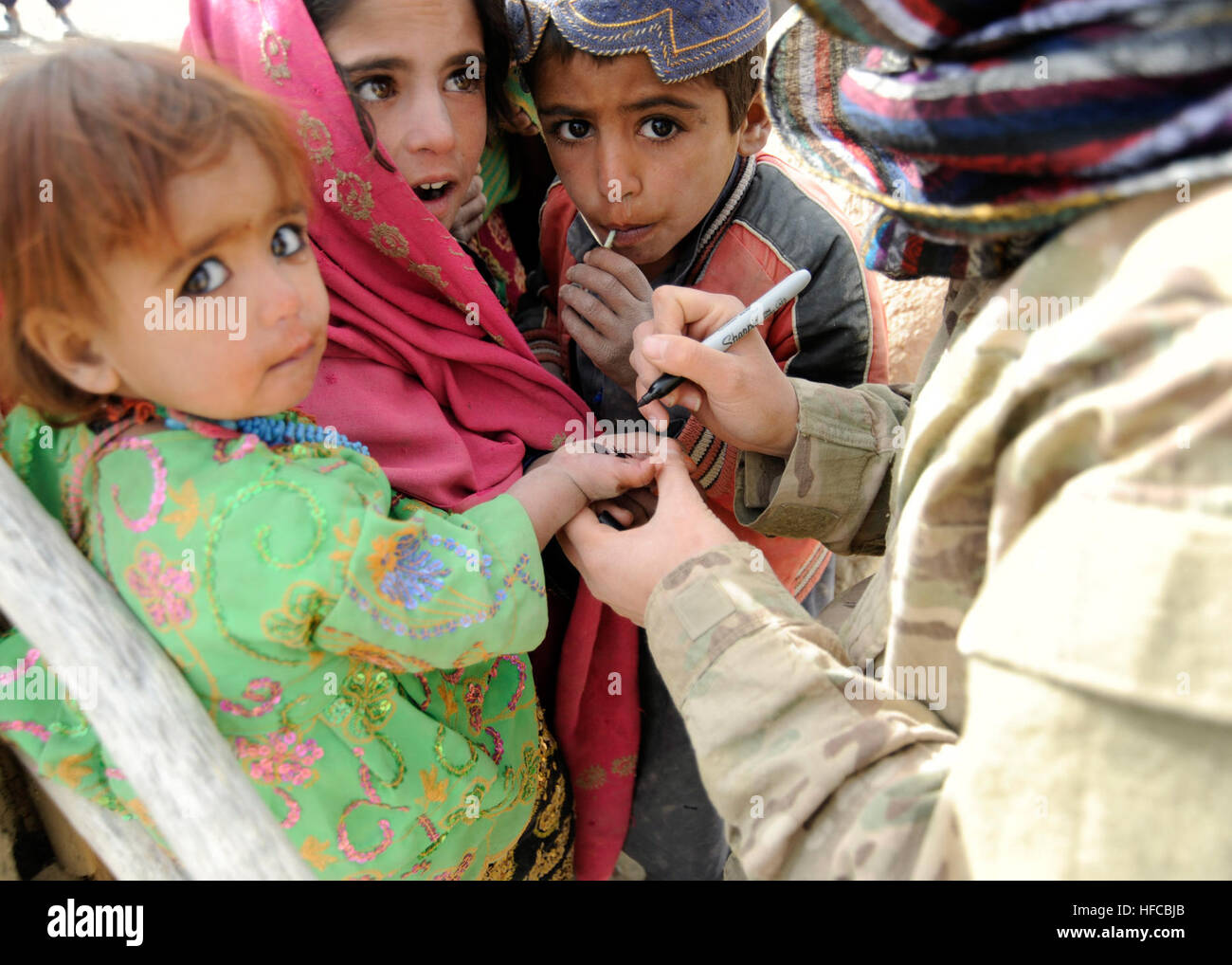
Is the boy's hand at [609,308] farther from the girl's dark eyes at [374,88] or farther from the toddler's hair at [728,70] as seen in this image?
the girl's dark eyes at [374,88]

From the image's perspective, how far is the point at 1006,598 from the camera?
77cm

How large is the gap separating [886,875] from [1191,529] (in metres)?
0.46

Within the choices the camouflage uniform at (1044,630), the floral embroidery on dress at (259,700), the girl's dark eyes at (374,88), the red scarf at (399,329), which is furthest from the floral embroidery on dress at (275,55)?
the camouflage uniform at (1044,630)

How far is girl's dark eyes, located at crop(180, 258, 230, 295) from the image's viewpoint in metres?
1.14

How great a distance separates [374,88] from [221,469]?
851 millimetres

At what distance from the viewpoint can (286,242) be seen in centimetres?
127

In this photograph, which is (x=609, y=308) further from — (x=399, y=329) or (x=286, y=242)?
(x=286, y=242)

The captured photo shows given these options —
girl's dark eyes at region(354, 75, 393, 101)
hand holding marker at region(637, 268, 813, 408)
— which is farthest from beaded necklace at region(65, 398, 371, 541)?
girl's dark eyes at region(354, 75, 393, 101)

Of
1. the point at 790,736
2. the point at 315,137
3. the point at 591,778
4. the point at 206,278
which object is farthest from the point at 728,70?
the point at 591,778

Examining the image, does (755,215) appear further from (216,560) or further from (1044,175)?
(216,560)

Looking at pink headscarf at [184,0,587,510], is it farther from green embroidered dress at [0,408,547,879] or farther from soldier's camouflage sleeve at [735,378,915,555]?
soldier's camouflage sleeve at [735,378,915,555]

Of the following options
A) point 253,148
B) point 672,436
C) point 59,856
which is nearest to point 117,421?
point 253,148

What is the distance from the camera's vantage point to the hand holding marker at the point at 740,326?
1.57m

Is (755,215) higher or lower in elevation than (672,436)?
higher
